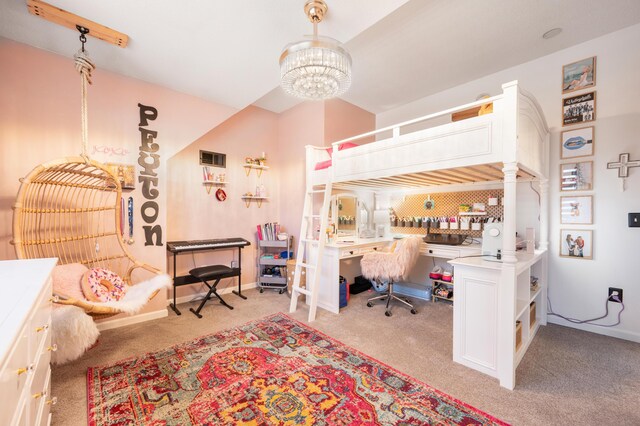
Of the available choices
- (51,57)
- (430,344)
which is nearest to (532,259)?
(430,344)

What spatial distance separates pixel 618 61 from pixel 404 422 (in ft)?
Answer: 12.9

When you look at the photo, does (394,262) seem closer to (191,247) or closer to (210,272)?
(210,272)

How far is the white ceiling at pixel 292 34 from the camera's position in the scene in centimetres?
197

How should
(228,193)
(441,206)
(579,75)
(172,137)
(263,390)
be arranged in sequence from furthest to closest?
(228,193)
(441,206)
(172,137)
(579,75)
(263,390)

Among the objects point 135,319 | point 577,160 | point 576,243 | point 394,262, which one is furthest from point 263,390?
point 577,160

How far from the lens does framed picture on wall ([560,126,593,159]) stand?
281cm

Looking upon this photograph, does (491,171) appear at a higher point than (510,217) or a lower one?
higher

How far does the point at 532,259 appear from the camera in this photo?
7.97 feet

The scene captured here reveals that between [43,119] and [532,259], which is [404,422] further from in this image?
[43,119]

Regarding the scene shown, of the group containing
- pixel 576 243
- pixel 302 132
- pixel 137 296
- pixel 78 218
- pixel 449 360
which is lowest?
pixel 449 360

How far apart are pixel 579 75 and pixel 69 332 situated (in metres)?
5.21

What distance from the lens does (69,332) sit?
1.75 meters

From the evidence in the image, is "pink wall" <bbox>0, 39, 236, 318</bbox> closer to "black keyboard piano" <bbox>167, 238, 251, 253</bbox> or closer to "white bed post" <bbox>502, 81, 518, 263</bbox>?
"black keyboard piano" <bbox>167, 238, 251, 253</bbox>

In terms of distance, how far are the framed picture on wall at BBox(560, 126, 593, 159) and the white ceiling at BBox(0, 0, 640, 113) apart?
969mm
